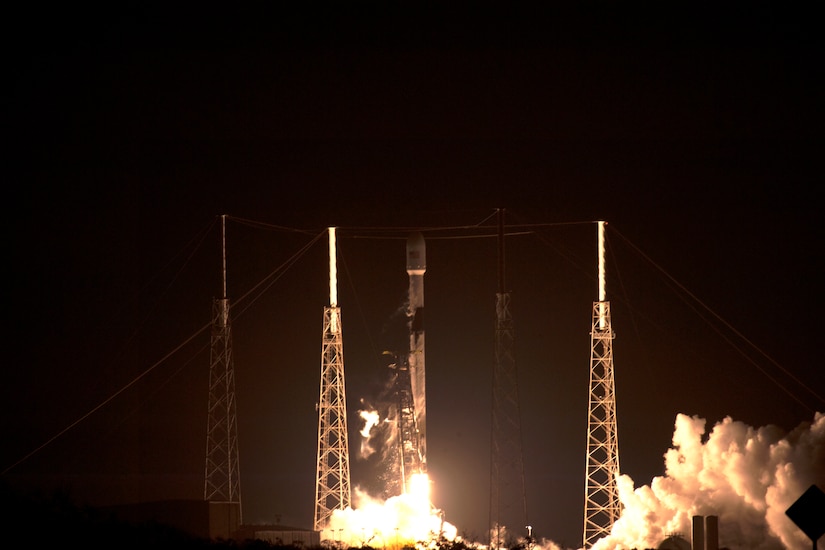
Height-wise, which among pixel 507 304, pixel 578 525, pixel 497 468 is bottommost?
pixel 578 525

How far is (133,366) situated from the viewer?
8169 cm

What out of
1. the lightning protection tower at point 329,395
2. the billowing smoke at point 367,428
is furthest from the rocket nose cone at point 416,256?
the billowing smoke at point 367,428

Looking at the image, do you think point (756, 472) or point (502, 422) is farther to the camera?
point (502, 422)

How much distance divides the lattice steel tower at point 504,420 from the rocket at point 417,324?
4200 mm

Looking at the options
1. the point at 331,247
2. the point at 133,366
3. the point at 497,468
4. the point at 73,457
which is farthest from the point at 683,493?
the point at 73,457

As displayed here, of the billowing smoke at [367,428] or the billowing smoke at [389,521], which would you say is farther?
the billowing smoke at [367,428]

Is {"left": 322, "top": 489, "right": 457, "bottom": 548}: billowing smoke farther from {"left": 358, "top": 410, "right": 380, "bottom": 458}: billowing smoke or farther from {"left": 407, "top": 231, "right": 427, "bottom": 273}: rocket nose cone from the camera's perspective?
{"left": 407, "top": 231, "right": 427, "bottom": 273}: rocket nose cone

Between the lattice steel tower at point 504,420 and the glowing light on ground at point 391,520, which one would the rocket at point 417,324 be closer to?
the glowing light on ground at point 391,520

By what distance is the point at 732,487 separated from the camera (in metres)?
51.8

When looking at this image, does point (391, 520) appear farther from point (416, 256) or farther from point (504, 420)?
point (416, 256)

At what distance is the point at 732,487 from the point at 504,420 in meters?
8.91

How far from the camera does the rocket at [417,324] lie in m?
58.8

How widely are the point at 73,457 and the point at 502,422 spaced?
44128 millimetres

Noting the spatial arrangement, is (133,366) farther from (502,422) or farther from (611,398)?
(611,398)
